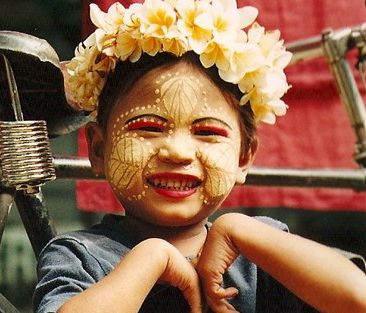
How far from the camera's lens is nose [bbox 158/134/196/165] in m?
0.95

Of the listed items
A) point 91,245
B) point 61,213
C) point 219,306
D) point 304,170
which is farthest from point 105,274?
point 61,213

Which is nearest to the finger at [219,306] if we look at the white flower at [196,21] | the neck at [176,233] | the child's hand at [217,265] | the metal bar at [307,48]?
the child's hand at [217,265]

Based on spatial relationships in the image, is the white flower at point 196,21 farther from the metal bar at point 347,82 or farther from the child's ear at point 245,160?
the metal bar at point 347,82

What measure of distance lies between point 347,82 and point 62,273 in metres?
0.92

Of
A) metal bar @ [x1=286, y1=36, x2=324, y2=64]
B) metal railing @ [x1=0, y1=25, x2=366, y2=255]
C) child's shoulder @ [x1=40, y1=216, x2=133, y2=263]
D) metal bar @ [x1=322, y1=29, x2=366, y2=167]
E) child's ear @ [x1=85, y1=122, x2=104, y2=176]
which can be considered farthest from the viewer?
metal bar @ [x1=286, y1=36, x2=324, y2=64]

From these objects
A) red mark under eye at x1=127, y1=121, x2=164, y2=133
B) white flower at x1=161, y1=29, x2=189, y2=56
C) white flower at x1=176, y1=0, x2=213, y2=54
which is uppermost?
white flower at x1=176, y1=0, x2=213, y2=54

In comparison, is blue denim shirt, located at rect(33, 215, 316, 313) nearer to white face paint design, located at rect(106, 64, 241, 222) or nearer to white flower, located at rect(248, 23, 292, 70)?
white face paint design, located at rect(106, 64, 241, 222)

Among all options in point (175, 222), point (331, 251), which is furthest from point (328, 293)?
point (175, 222)

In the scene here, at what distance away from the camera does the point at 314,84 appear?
227 centimetres

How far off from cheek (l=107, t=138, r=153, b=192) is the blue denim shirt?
0.07 meters

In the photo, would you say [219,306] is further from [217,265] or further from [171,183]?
[171,183]

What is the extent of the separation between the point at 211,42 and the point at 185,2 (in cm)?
6

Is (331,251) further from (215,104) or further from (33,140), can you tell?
(33,140)

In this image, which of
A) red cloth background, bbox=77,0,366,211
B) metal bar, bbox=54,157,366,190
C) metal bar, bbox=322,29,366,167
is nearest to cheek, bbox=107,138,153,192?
metal bar, bbox=54,157,366,190
